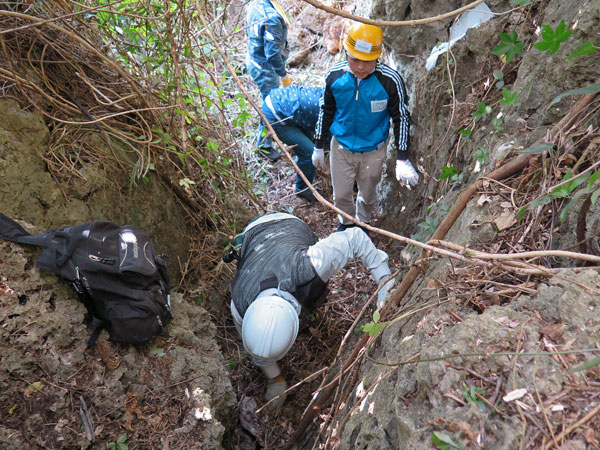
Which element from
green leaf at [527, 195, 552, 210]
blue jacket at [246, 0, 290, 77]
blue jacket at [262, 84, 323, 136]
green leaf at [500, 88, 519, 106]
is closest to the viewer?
green leaf at [527, 195, 552, 210]

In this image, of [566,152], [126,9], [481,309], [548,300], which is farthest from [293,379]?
[126,9]

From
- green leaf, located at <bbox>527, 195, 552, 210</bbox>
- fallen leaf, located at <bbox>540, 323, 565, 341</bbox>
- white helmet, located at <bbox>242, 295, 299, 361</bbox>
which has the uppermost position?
green leaf, located at <bbox>527, 195, 552, 210</bbox>

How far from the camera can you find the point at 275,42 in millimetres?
5188

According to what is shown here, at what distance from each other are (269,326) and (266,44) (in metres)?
4.01

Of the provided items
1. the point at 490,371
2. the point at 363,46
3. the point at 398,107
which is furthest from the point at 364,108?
the point at 490,371

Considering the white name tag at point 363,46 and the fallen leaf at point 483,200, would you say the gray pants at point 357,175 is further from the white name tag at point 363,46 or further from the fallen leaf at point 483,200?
the fallen leaf at point 483,200

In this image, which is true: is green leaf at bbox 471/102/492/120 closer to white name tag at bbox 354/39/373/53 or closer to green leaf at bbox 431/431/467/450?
white name tag at bbox 354/39/373/53

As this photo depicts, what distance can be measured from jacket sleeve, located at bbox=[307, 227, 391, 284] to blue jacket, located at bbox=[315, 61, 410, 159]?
4.19ft

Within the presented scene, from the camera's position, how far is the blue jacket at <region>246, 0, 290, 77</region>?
5.05 meters

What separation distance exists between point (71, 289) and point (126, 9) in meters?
2.16

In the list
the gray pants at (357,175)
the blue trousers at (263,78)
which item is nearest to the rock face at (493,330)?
the gray pants at (357,175)

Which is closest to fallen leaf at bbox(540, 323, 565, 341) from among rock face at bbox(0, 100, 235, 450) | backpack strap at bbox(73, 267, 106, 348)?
rock face at bbox(0, 100, 235, 450)

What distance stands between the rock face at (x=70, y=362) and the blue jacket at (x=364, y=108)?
226cm

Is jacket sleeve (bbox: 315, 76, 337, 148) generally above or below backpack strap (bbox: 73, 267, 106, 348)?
above
